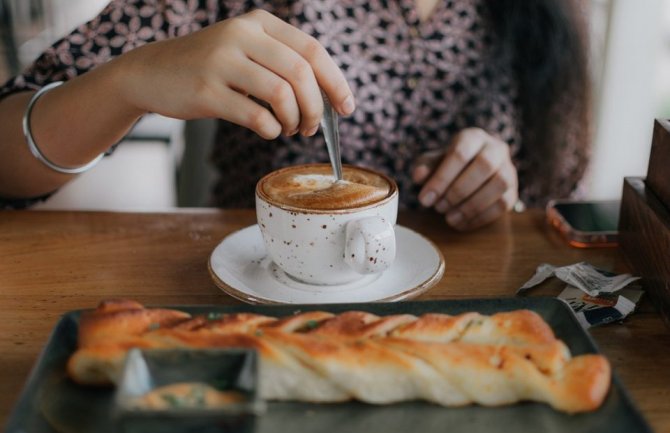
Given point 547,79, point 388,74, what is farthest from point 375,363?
point 547,79

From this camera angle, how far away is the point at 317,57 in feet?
2.81

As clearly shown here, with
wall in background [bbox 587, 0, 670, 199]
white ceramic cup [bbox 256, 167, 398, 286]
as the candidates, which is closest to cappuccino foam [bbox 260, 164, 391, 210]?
white ceramic cup [bbox 256, 167, 398, 286]

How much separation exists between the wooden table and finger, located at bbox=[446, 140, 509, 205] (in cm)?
6

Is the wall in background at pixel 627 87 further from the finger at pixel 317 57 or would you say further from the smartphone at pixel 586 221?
the finger at pixel 317 57

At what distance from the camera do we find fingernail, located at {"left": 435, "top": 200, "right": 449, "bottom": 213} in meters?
1.09

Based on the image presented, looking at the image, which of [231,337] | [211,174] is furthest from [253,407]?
[211,174]

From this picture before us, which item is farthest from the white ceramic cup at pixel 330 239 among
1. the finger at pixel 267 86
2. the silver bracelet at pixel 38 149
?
the silver bracelet at pixel 38 149

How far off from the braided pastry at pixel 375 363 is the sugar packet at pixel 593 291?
0.69 feet

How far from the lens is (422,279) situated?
0.84 metres

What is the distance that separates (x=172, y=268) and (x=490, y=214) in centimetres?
49

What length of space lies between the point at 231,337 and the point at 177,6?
0.95 m

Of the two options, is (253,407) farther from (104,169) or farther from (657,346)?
(104,169)

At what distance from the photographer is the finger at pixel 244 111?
0.86 m

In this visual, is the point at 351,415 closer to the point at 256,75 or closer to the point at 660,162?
the point at 256,75
